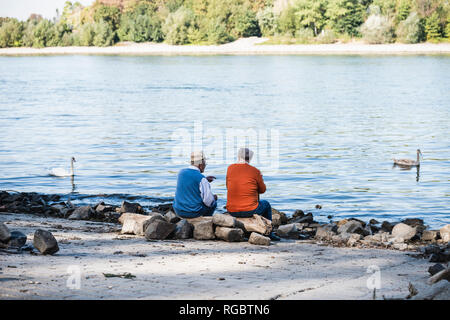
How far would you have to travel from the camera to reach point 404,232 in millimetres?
11258

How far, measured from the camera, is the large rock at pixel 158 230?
392 inches

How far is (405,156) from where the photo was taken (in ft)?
74.1

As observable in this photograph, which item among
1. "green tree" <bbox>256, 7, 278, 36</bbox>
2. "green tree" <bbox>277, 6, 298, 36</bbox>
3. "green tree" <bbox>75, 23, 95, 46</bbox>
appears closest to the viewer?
"green tree" <bbox>277, 6, 298, 36</bbox>

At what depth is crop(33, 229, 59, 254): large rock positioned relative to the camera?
8344 mm

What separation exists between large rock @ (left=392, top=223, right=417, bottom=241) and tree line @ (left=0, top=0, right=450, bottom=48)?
321ft

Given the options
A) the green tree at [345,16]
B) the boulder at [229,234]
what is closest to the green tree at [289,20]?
the green tree at [345,16]

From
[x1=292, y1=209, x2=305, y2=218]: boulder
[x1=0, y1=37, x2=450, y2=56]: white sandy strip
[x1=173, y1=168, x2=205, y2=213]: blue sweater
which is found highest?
[x1=0, y1=37, x2=450, y2=56]: white sandy strip

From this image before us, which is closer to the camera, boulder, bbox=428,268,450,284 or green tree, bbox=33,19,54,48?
boulder, bbox=428,268,450,284

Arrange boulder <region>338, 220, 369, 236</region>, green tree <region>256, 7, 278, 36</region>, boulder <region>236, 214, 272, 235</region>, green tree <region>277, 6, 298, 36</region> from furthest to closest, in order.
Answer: green tree <region>256, 7, 278, 36</region> → green tree <region>277, 6, 298, 36</region> → boulder <region>338, 220, 369, 236</region> → boulder <region>236, 214, 272, 235</region>

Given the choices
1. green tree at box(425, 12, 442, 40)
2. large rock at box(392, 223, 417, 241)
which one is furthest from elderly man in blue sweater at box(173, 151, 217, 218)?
green tree at box(425, 12, 442, 40)

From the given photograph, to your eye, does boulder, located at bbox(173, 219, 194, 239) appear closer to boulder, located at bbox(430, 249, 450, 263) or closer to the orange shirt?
the orange shirt

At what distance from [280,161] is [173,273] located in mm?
14213

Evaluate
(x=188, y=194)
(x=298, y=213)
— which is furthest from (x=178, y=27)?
(x=188, y=194)

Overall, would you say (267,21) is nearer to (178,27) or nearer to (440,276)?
(178,27)
